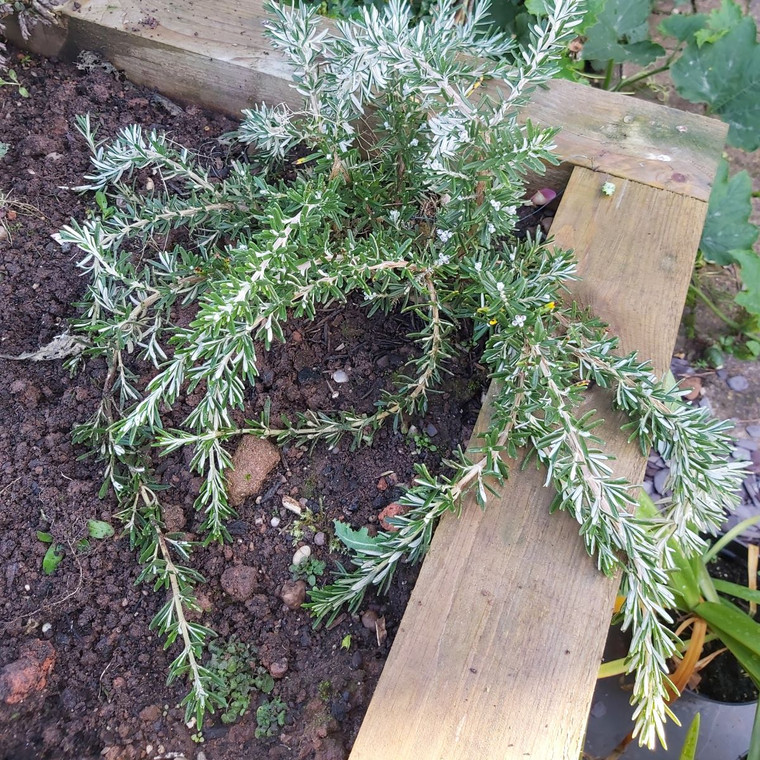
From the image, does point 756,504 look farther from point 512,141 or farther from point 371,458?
point 512,141

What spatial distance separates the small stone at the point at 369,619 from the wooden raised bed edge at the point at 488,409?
147 mm

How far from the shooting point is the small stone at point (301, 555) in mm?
1477

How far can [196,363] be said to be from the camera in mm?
1580

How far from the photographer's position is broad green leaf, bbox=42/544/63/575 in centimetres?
144

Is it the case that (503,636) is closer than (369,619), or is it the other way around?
(503,636)

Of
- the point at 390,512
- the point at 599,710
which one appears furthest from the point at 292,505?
the point at 599,710

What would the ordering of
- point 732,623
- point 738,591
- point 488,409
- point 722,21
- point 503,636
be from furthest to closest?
point 722,21, point 738,591, point 732,623, point 488,409, point 503,636

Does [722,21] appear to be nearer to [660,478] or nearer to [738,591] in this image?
[660,478]

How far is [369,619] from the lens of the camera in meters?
1.39

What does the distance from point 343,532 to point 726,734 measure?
4.72 ft

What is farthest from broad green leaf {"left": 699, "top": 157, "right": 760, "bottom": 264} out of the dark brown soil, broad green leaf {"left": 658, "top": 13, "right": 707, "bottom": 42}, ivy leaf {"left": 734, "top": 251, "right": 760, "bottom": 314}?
the dark brown soil

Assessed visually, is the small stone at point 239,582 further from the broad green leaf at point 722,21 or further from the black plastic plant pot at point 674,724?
the broad green leaf at point 722,21

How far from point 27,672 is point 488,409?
121 cm

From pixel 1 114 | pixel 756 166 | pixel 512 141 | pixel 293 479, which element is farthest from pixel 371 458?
pixel 756 166
